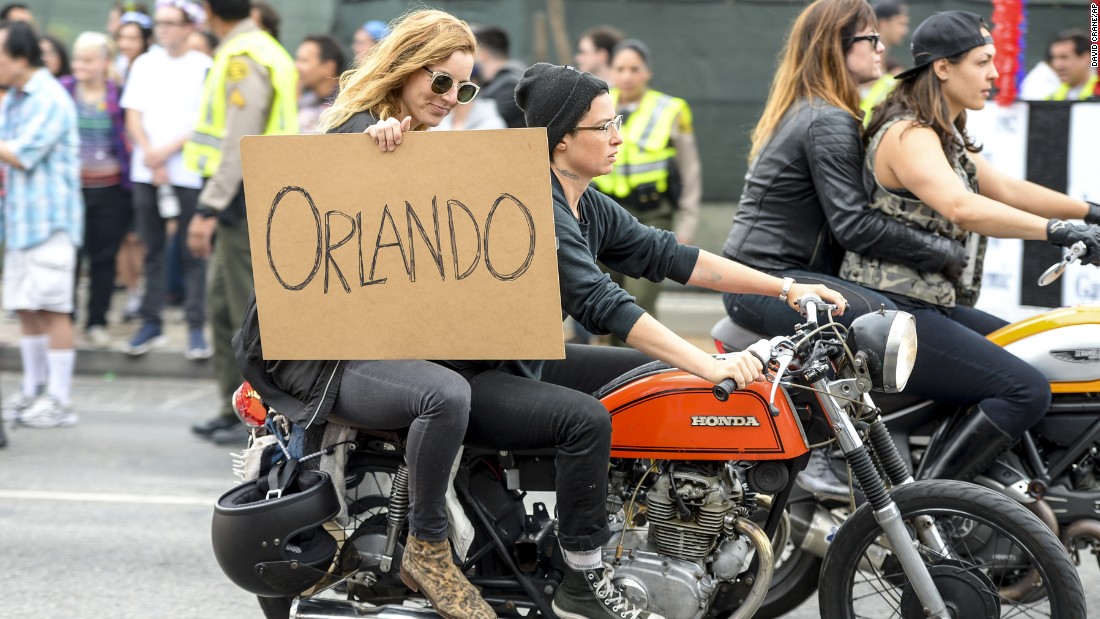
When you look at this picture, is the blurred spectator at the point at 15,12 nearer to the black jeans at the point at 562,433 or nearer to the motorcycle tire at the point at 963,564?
the black jeans at the point at 562,433

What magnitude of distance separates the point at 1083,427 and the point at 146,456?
15.5 feet

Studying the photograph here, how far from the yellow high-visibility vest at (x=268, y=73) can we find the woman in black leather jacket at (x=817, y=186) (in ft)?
10.5

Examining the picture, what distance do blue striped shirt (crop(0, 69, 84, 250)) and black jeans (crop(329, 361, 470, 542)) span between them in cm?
439

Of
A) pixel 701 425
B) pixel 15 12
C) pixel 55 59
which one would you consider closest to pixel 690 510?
pixel 701 425

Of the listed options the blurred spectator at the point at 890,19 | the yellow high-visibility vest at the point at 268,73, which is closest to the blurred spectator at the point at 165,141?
the yellow high-visibility vest at the point at 268,73

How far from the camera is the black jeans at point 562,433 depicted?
3473 millimetres

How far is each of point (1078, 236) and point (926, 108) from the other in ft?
2.07

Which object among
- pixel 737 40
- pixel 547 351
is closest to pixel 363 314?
pixel 547 351

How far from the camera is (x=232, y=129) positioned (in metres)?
6.89

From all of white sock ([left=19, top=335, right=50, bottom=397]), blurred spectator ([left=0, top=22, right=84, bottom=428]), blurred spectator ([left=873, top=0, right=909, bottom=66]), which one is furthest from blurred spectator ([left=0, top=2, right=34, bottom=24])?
blurred spectator ([left=873, top=0, right=909, bottom=66])

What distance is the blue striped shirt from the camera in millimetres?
7297

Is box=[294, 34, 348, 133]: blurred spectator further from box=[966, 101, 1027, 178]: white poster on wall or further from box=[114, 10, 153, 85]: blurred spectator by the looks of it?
box=[966, 101, 1027, 178]: white poster on wall

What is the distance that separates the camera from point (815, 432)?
3650 millimetres

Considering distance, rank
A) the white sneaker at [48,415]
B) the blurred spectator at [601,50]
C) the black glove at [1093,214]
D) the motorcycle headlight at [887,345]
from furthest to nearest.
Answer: the blurred spectator at [601,50], the white sneaker at [48,415], the black glove at [1093,214], the motorcycle headlight at [887,345]
